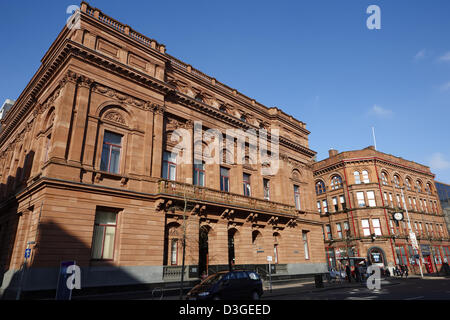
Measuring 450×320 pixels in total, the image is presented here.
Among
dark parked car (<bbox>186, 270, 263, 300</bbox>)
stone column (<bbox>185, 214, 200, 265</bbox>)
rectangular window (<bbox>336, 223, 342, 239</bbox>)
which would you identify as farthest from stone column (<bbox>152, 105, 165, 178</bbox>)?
rectangular window (<bbox>336, 223, 342, 239</bbox>)

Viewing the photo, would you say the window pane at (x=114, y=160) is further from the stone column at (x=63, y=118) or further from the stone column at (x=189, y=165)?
the stone column at (x=189, y=165)

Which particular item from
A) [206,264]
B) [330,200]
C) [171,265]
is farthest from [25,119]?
[330,200]

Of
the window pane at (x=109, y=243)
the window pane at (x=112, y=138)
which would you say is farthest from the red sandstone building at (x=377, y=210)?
the window pane at (x=112, y=138)

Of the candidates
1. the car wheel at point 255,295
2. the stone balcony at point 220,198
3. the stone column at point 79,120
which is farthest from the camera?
the stone balcony at point 220,198

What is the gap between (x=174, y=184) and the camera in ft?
76.8

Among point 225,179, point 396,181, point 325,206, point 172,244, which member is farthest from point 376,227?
point 172,244

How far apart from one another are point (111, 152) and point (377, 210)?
1682 inches

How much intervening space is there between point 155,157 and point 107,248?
762 centimetres

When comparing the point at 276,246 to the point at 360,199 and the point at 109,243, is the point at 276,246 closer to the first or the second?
the point at 109,243

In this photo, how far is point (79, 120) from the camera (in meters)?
20.2

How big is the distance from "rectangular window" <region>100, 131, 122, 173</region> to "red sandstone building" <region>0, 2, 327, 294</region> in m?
0.07

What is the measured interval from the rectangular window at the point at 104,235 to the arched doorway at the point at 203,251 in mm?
7316

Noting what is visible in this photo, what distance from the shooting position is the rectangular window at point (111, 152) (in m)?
21.4

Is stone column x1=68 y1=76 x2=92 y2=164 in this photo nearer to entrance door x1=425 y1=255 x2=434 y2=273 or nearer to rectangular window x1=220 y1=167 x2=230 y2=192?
rectangular window x1=220 y1=167 x2=230 y2=192
